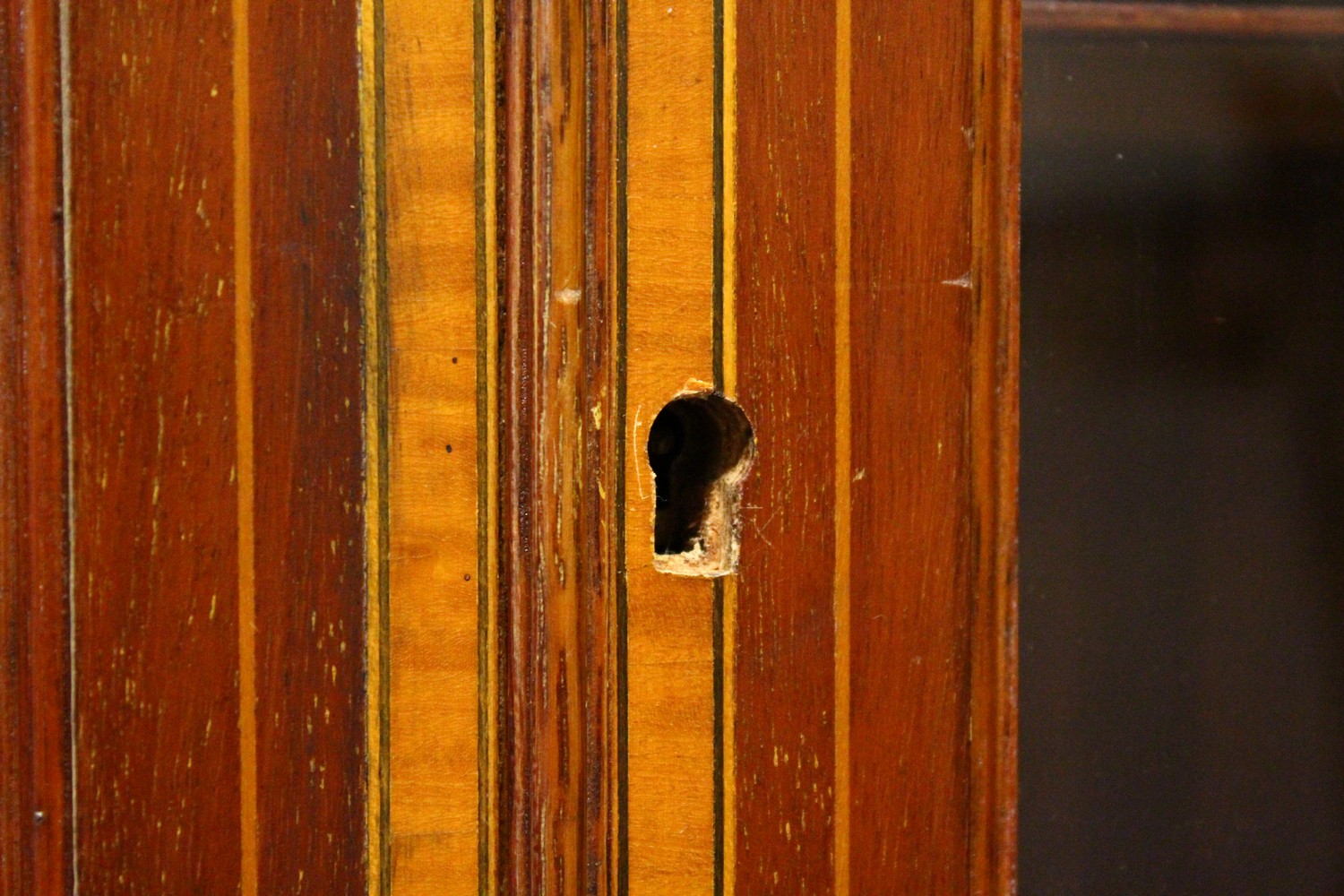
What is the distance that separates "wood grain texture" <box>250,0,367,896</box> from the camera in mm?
509

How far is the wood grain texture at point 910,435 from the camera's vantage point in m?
0.55

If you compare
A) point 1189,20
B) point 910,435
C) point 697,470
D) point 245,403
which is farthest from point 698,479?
point 1189,20

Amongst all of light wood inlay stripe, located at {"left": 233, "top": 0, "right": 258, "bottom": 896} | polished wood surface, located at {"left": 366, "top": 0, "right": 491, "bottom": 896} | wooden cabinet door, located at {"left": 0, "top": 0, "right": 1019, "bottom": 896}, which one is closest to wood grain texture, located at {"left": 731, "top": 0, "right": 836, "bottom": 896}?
wooden cabinet door, located at {"left": 0, "top": 0, "right": 1019, "bottom": 896}

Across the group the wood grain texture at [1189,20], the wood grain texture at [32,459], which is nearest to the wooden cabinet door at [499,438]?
the wood grain texture at [32,459]

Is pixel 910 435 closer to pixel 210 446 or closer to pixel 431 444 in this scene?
pixel 431 444

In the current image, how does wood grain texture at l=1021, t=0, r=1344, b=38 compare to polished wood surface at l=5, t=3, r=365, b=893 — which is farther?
wood grain texture at l=1021, t=0, r=1344, b=38

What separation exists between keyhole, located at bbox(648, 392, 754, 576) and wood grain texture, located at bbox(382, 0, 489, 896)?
9 centimetres

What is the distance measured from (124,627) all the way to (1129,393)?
0.63m

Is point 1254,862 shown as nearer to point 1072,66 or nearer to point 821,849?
point 821,849

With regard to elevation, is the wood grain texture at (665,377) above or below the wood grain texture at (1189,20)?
below

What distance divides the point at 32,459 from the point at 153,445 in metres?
0.05

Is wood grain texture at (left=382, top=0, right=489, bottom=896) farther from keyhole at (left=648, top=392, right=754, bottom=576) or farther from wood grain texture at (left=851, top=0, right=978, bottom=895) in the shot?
wood grain texture at (left=851, top=0, right=978, bottom=895)

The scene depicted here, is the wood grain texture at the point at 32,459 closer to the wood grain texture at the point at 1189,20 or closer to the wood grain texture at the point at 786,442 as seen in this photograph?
the wood grain texture at the point at 786,442

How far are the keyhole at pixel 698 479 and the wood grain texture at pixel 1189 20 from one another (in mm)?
390
